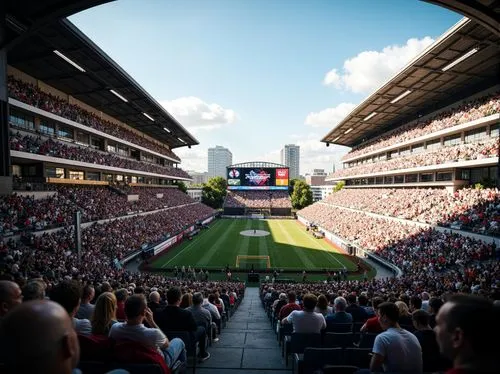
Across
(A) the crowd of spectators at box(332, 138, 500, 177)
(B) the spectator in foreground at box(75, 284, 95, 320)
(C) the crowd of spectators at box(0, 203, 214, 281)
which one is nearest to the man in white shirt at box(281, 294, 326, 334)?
(B) the spectator in foreground at box(75, 284, 95, 320)

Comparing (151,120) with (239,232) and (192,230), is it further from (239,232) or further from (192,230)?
(239,232)

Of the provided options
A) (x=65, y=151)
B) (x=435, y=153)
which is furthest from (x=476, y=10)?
(x=65, y=151)

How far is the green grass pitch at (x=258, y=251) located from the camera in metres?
31.9

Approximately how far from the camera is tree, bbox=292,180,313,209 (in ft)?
273

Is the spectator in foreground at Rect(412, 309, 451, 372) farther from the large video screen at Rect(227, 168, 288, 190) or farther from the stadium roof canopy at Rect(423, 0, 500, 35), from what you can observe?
the large video screen at Rect(227, 168, 288, 190)

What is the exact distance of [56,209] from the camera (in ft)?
84.9

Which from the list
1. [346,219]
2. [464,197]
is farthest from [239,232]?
[464,197]

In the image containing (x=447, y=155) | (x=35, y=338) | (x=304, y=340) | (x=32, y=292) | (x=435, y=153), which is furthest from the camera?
(x=435, y=153)

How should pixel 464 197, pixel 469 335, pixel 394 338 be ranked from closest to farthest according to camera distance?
1. pixel 469 335
2. pixel 394 338
3. pixel 464 197

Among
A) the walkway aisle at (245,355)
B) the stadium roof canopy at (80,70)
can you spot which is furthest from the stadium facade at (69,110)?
the walkway aisle at (245,355)

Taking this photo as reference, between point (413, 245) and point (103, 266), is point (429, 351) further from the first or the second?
point (413, 245)

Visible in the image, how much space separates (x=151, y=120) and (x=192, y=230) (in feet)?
65.4

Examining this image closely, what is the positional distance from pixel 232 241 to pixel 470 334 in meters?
43.3

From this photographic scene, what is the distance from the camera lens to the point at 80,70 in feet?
93.6
